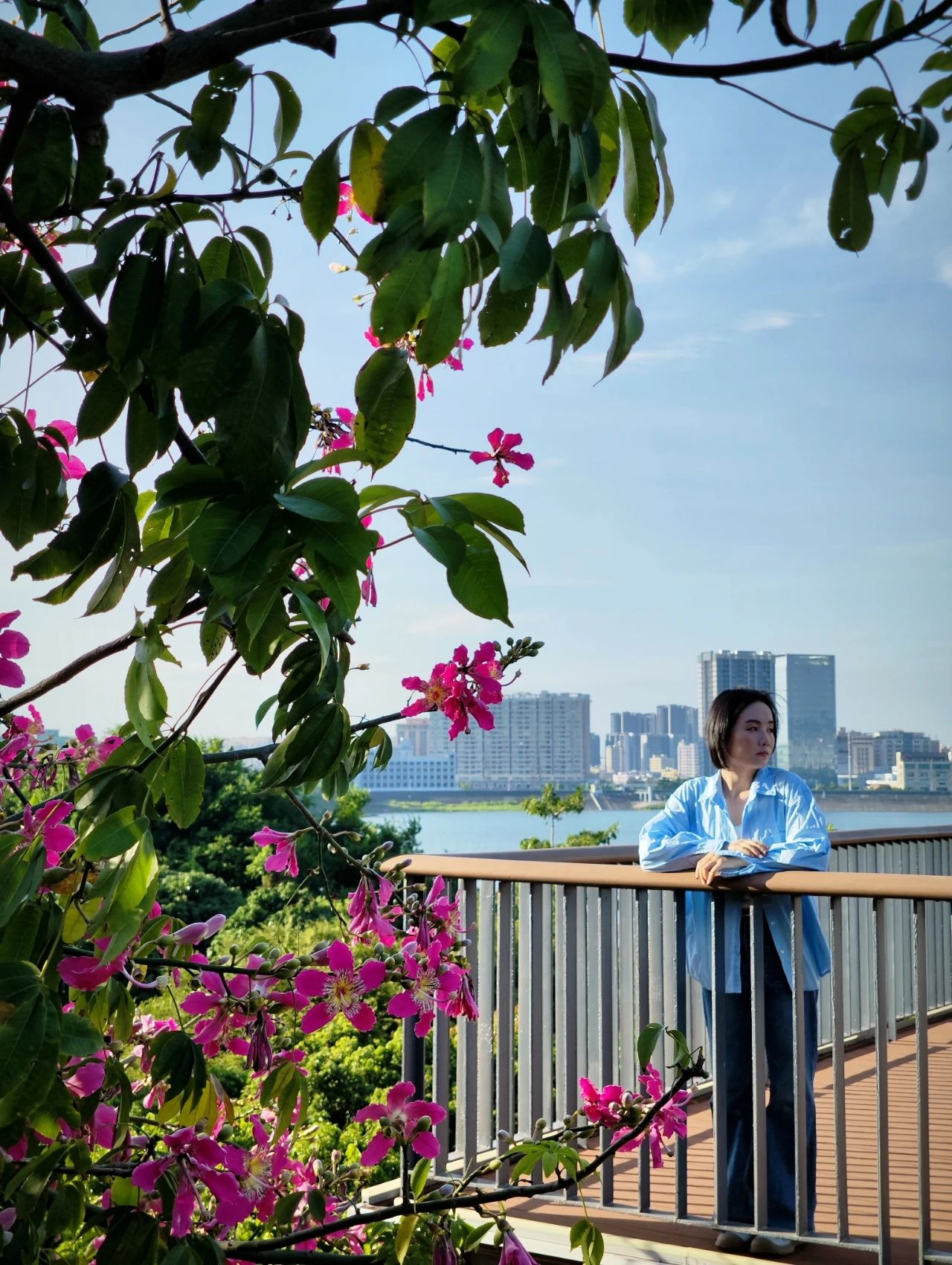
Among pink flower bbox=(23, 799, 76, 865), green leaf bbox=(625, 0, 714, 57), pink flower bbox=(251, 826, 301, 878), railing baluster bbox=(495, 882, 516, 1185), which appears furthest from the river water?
green leaf bbox=(625, 0, 714, 57)

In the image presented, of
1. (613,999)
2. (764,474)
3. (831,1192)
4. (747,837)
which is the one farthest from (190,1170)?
(764,474)

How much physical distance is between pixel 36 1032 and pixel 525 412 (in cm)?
3432

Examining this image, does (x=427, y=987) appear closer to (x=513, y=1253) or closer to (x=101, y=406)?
(x=513, y=1253)

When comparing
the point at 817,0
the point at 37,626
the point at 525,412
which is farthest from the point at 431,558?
the point at 525,412

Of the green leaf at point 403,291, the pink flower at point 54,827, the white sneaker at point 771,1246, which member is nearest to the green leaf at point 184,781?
the pink flower at point 54,827

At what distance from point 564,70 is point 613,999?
276 centimetres

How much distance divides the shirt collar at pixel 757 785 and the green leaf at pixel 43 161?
2783 mm

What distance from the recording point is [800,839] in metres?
3.01

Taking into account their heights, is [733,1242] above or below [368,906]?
below

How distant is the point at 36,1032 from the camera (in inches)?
27.4

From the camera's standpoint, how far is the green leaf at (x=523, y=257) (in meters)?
0.57

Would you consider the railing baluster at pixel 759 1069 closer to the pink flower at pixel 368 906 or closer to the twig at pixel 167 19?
the pink flower at pixel 368 906

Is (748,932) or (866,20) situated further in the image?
(748,932)

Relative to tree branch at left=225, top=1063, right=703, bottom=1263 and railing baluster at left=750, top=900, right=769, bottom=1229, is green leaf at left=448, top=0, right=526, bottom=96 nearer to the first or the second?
tree branch at left=225, top=1063, right=703, bottom=1263
